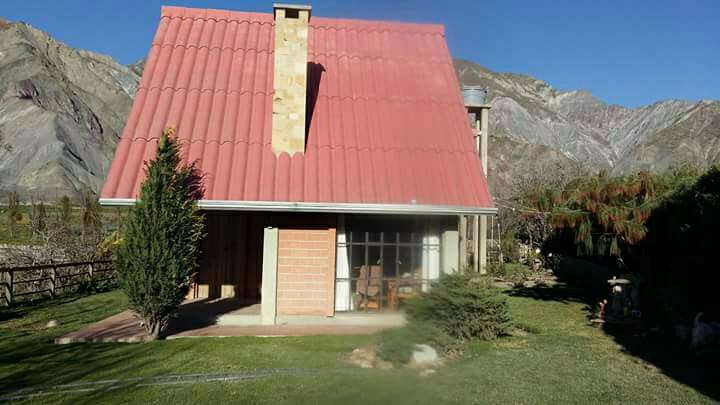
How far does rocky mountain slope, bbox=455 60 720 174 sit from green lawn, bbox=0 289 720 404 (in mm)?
77732

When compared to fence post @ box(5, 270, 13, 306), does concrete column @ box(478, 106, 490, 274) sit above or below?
above

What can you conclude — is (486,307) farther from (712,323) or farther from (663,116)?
(663,116)

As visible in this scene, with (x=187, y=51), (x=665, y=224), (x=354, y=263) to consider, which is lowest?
(x=354, y=263)

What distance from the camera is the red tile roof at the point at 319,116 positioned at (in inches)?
405

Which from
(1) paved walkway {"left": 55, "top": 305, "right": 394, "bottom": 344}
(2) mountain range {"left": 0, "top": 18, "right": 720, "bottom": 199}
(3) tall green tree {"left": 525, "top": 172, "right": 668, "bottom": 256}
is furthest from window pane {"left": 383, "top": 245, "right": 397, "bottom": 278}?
(2) mountain range {"left": 0, "top": 18, "right": 720, "bottom": 199}

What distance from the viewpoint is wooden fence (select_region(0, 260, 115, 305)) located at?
534 inches

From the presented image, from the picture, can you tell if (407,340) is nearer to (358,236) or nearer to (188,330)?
(358,236)

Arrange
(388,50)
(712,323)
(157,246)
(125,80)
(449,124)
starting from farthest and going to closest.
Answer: (125,80) < (388,50) < (449,124) < (157,246) < (712,323)

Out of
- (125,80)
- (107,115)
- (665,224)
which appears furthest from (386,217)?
(125,80)

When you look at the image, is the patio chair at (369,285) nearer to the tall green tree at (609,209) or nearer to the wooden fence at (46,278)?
the tall green tree at (609,209)

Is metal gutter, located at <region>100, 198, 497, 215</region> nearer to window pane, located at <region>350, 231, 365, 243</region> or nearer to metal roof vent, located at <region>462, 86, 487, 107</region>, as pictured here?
window pane, located at <region>350, 231, 365, 243</region>

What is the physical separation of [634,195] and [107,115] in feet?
391

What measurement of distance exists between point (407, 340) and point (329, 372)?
146cm

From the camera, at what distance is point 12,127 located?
85688mm
